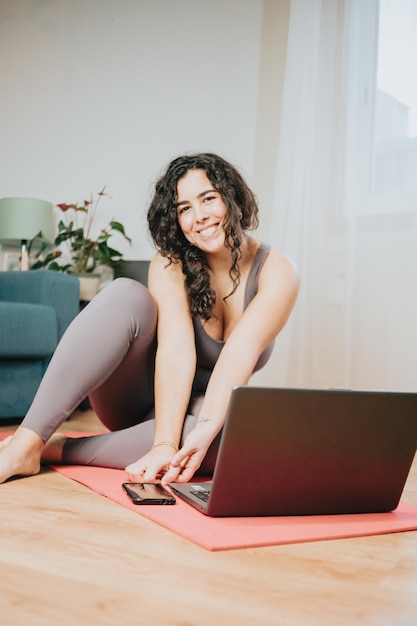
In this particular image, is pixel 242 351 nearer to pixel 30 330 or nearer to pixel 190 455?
pixel 190 455

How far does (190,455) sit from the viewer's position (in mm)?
1160

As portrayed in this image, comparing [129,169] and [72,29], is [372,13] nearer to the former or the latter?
[129,169]

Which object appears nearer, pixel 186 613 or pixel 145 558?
pixel 186 613

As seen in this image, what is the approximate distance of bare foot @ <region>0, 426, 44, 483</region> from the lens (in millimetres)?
1188

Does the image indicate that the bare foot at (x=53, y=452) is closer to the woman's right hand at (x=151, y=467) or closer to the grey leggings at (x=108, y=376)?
the grey leggings at (x=108, y=376)

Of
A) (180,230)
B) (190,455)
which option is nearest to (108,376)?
(190,455)

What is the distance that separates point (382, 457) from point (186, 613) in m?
0.47

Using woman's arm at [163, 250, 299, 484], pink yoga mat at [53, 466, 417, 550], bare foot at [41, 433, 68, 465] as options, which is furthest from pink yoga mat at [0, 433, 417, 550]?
bare foot at [41, 433, 68, 465]

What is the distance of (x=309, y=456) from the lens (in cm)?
95

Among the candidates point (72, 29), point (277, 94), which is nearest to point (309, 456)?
point (277, 94)

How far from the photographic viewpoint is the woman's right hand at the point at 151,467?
117 centimetres

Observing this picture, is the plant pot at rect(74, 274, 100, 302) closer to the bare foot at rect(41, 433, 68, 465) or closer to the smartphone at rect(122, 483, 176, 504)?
the bare foot at rect(41, 433, 68, 465)

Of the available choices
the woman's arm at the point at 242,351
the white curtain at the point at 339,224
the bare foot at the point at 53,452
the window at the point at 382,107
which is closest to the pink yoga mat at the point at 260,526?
the woman's arm at the point at 242,351

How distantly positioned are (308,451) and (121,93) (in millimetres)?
2887
